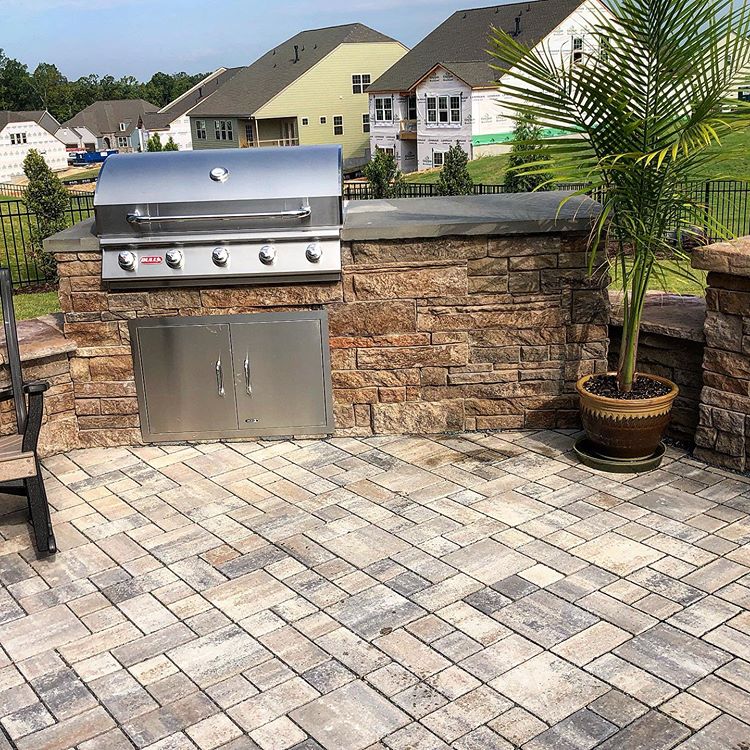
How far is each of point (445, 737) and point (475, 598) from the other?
0.88 metres

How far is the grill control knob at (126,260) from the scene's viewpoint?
16.7 feet

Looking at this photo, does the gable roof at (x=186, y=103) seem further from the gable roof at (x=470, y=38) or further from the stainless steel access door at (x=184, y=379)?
the stainless steel access door at (x=184, y=379)

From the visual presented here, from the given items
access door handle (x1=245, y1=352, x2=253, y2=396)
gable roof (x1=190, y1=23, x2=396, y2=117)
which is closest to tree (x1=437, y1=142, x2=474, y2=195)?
access door handle (x1=245, y1=352, x2=253, y2=396)

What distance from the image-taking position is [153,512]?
15.1 feet

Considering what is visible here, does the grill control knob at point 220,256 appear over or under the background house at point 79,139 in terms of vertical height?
under

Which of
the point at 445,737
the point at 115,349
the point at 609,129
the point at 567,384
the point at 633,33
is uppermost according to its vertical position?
the point at 633,33

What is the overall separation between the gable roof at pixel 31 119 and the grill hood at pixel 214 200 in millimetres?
65320

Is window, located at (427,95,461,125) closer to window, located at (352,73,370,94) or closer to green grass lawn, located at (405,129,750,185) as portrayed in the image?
green grass lawn, located at (405,129,750,185)

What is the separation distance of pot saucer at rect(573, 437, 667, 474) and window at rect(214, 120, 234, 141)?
1739 inches

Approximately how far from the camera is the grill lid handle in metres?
4.99

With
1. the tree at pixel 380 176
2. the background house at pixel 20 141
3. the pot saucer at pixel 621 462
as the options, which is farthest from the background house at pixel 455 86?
the background house at pixel 20 141

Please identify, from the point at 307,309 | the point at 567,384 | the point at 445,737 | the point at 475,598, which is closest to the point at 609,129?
the point at 567,384

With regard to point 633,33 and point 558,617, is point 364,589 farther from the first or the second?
point 633,33

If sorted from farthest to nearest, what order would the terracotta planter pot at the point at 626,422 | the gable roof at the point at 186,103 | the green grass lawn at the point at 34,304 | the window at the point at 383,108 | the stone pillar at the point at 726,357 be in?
the gable roof at the point at 186,103
the window at the point at 383,108
the green grass lawn at the point at 34,304
the terracotta planter pot at the point at 626,422
the stone pillar at the point at 726,357
